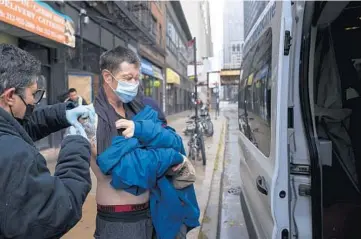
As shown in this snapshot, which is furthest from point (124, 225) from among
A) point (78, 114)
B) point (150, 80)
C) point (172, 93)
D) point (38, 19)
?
point (172, 93)

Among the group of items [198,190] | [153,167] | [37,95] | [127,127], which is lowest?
[198,190]

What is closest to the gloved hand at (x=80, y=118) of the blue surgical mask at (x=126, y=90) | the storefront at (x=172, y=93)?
the blue surgical mask at (x=126, y=90)

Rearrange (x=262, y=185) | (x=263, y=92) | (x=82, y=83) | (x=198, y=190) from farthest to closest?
(x=82, y=83), (x=198, y=190), (x=263, y=92), (x=262, y=185)

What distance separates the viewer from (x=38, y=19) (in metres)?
7.98

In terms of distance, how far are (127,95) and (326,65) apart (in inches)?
62.6

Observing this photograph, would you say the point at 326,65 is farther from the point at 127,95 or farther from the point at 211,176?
the point at 211,176

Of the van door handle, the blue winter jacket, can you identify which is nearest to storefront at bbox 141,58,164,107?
the van door handle

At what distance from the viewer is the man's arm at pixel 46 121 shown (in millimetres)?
2238

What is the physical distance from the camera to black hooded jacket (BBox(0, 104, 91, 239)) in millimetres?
1343

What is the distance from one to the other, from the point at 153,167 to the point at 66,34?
8.30 metres

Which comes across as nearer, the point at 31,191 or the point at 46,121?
the point at 31,191

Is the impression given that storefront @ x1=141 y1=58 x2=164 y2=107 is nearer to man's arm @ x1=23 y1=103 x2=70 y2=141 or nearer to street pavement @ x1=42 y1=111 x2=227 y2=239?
street pavement @ x1=42 y1=111 x2=227 y2=239

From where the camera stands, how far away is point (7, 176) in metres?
1.34

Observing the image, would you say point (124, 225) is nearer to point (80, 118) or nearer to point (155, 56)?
point (80, 118)
